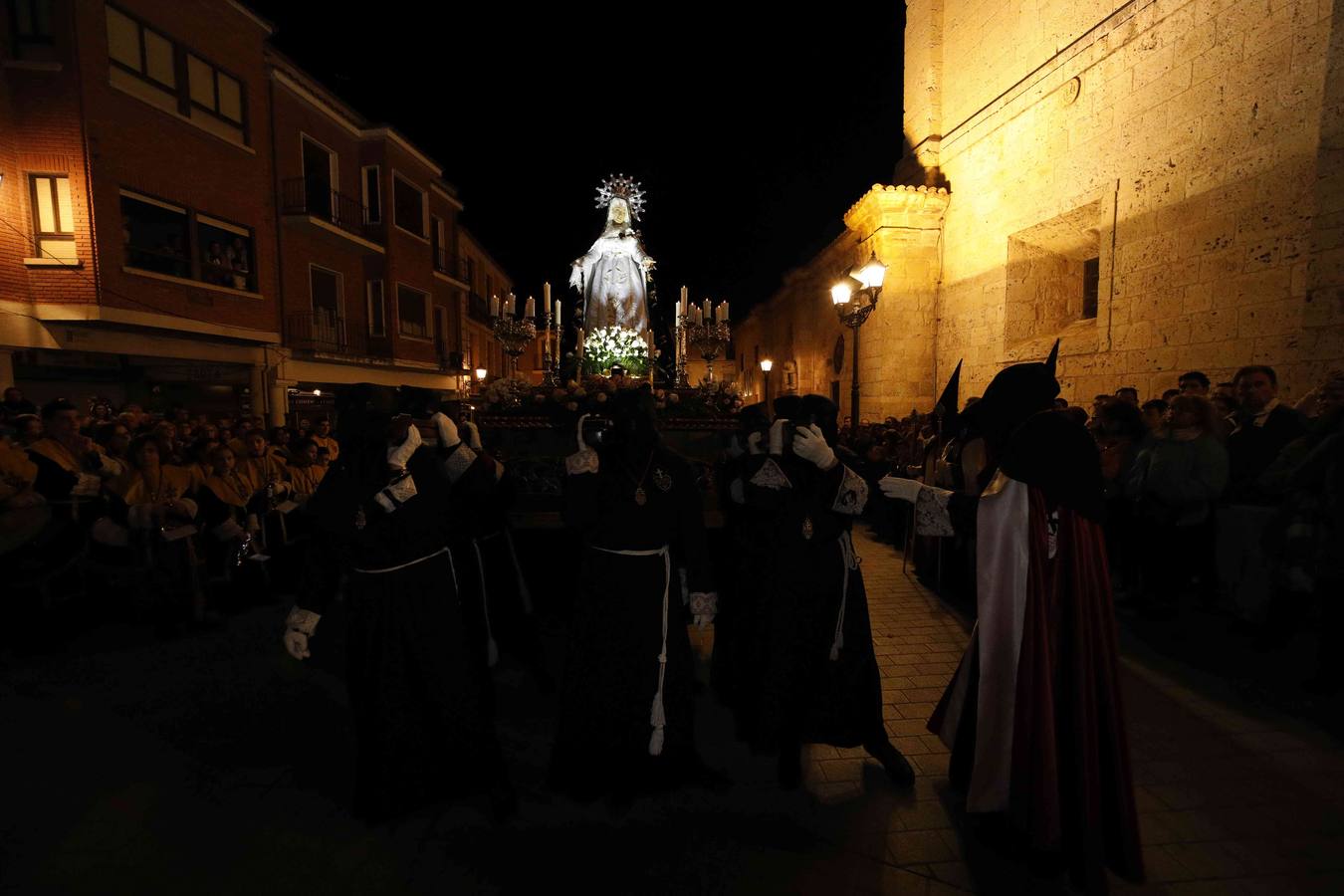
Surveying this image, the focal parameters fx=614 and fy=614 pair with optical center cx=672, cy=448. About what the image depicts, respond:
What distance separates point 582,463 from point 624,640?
0.97 m

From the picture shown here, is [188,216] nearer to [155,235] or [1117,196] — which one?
[155,235]

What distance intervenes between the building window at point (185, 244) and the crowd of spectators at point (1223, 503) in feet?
55.5

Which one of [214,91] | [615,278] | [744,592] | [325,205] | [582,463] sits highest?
[214,91]

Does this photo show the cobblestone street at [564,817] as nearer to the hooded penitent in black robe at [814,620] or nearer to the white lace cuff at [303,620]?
the hooded penitent in black robe at [814,620]

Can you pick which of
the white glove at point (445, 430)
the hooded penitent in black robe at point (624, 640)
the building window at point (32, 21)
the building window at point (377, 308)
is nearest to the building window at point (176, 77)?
A: the building window at point (32, 21)

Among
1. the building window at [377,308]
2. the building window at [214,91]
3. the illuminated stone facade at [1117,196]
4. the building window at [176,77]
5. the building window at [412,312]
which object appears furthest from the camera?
the building window at [412,312]

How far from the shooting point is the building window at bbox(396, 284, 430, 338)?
2239 centimetres

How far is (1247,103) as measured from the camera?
770 cm

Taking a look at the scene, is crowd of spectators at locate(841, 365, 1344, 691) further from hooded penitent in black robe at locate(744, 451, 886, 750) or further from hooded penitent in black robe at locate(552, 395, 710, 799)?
hooded penitent in black robe at locate(552, 395, 710, 799)

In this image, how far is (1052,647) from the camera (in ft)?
8.69

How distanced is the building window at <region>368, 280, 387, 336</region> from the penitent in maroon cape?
22647 mm

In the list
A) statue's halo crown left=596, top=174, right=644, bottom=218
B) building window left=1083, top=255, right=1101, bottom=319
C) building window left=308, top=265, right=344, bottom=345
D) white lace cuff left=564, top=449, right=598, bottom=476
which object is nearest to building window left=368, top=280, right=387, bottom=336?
building window left=308, top=265, right=344, bottom=345

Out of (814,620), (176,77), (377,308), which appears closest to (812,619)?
(814,620)

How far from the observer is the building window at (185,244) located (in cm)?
1366
